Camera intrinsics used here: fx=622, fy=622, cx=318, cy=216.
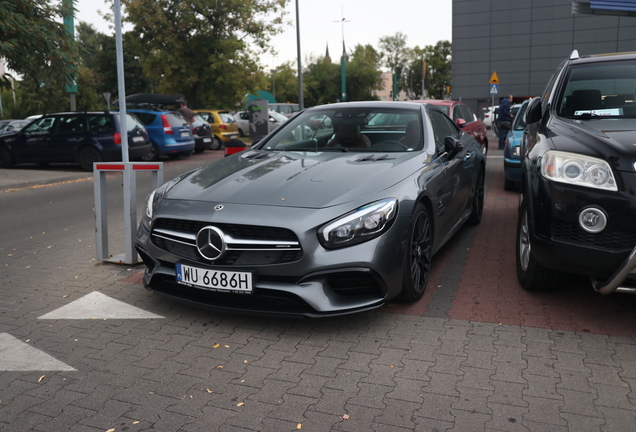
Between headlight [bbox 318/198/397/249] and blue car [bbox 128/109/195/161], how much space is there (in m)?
15.4

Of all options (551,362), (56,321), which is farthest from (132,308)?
(551,362)

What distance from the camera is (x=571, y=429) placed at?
278 cm

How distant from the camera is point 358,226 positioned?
3.87 metres

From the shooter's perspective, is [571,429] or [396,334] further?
[396,334]

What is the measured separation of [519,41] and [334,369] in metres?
56.3

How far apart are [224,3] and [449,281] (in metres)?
26.6

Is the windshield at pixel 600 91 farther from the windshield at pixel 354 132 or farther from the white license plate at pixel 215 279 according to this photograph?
the white license plate at pixel 215 279

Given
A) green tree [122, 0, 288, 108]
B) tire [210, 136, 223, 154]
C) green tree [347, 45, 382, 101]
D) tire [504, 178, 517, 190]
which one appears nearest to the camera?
tire [504, 178, 517, 190]

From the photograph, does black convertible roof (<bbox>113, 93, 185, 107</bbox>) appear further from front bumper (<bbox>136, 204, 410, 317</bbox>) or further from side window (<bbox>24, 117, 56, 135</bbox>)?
front bumper (<bbox>136, 204, 410, 317</bbox>)

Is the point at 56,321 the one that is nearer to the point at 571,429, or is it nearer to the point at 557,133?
the point at 571,429

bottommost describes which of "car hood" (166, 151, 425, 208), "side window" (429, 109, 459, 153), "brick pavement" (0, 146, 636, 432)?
"brick pavement" (0, 146, 636, 432)

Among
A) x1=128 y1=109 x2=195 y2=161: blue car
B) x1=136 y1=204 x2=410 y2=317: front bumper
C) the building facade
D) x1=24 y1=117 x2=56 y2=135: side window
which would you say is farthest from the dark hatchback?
the building facade

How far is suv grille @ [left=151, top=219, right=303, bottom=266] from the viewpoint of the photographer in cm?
382

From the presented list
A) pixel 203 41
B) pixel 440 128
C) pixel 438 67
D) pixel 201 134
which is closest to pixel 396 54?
pixel 438 67
